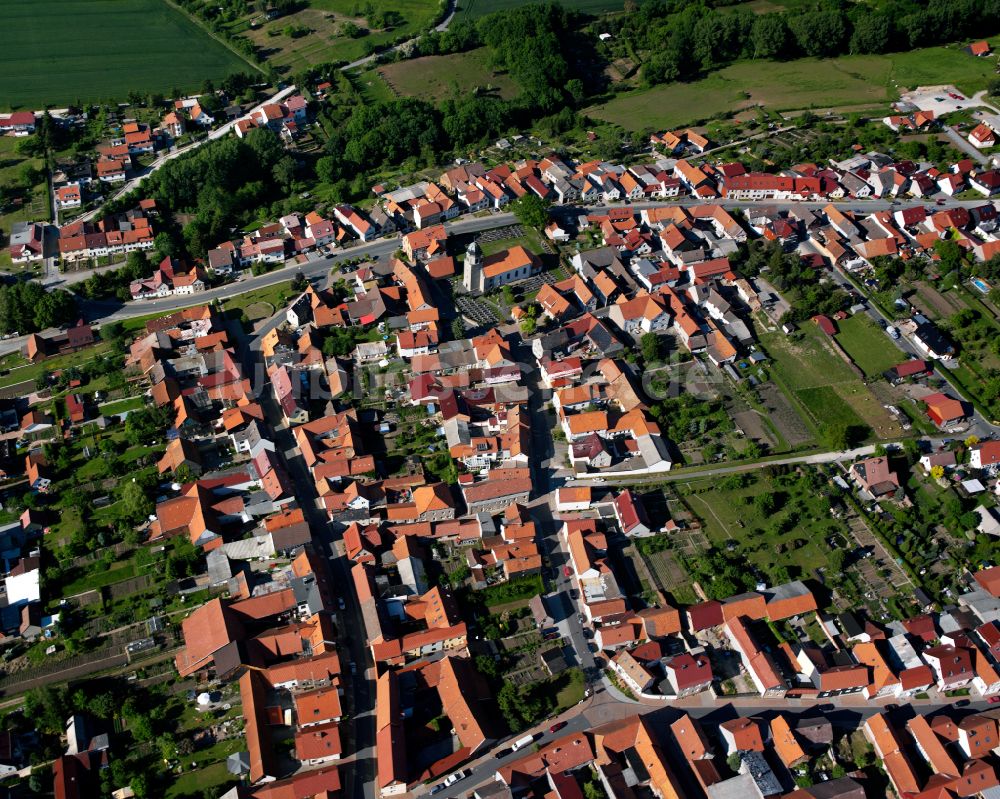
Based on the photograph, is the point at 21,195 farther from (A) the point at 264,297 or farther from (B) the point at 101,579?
(B) the point at 101,579

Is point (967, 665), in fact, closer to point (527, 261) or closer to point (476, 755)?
point (476, 755)

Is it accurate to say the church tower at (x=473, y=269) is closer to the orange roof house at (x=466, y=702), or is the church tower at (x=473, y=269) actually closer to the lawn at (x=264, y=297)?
the lawn at (x=264, y=297)

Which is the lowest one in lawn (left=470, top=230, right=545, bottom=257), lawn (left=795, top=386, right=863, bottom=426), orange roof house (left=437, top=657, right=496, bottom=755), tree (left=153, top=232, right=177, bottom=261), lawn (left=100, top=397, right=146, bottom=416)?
orange roof house (left=437, top=657, right=496, bottom=755)

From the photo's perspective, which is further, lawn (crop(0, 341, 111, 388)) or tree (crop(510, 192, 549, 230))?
tree (crop(510, 192, 549, 230))

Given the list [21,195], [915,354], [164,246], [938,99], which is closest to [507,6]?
[938,99]

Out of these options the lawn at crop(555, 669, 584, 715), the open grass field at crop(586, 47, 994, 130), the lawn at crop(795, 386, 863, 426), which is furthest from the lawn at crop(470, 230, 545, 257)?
the lawn at crop(555, 669, 584, 715)

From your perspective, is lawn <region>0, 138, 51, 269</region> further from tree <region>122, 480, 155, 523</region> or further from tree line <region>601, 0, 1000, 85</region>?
tree line <region>601, 0, 1000, 85</region>

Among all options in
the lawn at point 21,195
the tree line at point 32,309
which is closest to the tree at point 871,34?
the tree line at point 32,309
